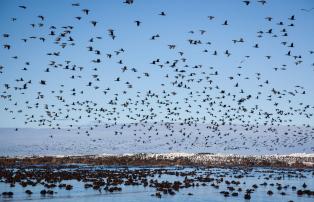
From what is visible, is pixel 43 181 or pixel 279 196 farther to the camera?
pixel 43 181

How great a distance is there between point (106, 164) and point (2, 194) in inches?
1983

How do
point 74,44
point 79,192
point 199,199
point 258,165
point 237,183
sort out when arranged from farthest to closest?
point 258,165, point 237,183, point 79,192, point 199,199, point 74,44

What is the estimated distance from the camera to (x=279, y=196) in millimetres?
39844

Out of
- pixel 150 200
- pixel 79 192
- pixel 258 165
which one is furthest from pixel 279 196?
pixel 258 165

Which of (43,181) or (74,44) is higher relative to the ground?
(74,44)

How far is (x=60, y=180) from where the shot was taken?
49688mm

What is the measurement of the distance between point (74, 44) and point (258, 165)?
5930 cm

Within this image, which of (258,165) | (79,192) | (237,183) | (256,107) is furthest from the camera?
(258,165)

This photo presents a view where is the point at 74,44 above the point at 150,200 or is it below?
above

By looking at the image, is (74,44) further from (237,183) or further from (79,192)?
(237,183)

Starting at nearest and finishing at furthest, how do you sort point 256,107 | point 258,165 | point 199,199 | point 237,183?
1. point 199,199
2. point 237,183
3. point 256,107
4. point 258,165

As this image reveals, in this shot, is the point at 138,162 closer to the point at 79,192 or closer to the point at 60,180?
the point at 60,180

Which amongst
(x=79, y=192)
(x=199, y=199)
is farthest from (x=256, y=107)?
(x=79, y=192)

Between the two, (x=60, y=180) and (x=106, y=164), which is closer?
(x=60, y=180)
